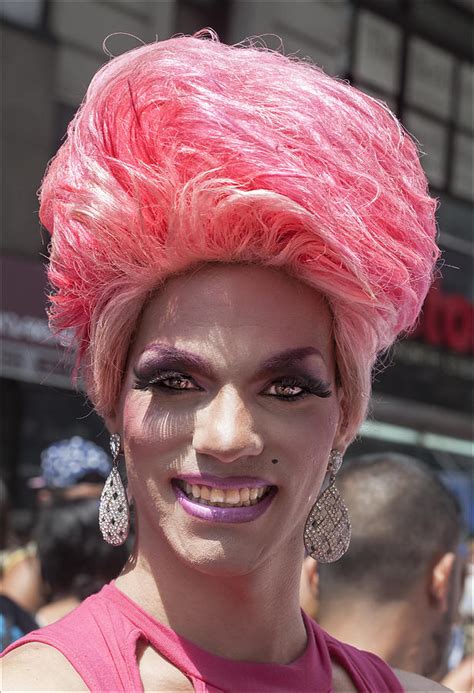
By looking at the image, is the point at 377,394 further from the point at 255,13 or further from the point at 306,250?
the point at 306,250

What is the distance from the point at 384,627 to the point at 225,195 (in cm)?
187

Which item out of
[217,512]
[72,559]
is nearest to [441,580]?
[72,559]

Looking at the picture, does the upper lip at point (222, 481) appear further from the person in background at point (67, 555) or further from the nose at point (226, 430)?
the person in background at point (67, 555)

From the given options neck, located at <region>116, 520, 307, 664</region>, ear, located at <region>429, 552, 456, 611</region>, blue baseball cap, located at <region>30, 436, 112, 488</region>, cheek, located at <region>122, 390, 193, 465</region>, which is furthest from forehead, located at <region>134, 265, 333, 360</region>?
blue baseball cap, located at <region>30, 436, 112, 488</region>

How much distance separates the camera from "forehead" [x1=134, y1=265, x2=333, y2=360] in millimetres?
1802

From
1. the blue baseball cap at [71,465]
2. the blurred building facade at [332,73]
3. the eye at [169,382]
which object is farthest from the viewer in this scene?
the blurred building facade at [332,73]

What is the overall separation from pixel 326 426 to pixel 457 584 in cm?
180

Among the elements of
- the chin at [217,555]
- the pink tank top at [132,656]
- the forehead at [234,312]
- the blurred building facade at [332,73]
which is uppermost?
the forehead at [234,312]

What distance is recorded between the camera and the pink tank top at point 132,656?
1.69 meters

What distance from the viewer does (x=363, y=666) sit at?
212cm

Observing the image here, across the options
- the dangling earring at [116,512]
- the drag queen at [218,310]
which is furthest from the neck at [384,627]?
the dangling earring at [116,512]

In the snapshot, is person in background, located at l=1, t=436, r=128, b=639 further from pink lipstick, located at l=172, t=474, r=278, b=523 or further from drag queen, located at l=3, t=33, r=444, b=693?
pink lipstick, located at l=172, t=474, r=278, b=523

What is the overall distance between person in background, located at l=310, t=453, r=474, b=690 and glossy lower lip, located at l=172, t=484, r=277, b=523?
158 cm

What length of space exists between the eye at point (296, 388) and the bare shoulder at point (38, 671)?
21.6 inches
